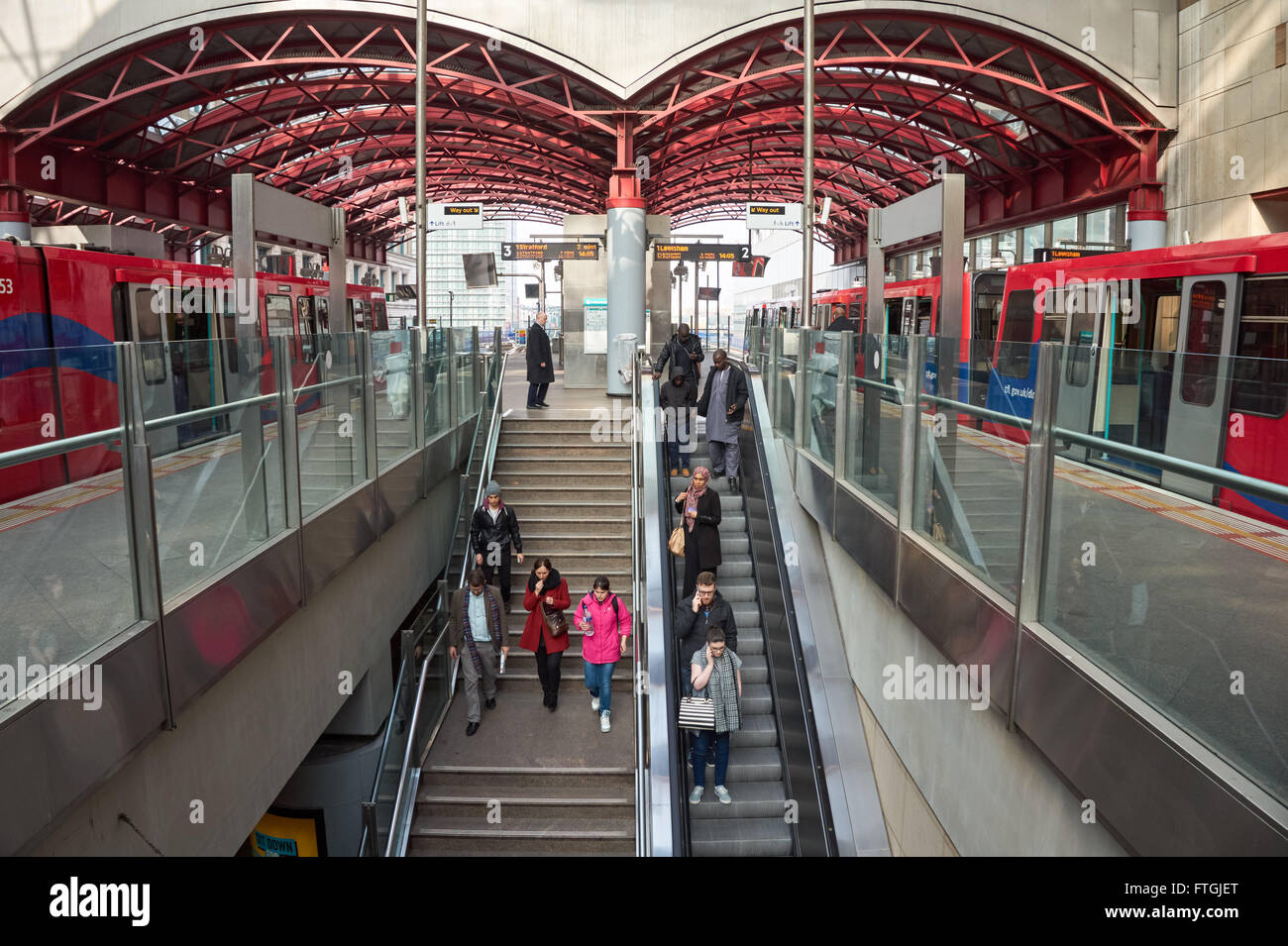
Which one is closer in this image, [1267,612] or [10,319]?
[1267,612]

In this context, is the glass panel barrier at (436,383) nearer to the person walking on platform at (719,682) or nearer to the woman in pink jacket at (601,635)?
the woman in pink jacket at (601,635)

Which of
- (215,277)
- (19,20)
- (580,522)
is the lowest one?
(580,522)

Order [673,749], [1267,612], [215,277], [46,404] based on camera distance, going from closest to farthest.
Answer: [1267,612] → [46,404] → [673,749] → [215,277]

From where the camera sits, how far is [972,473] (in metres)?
6.33

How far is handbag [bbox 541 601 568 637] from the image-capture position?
38.2ft

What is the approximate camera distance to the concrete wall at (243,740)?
16.7ft

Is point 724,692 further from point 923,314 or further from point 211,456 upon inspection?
point 923,314

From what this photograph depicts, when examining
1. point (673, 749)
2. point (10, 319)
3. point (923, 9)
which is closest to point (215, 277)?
point (10, 319)

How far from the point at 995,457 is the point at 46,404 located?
500 cm

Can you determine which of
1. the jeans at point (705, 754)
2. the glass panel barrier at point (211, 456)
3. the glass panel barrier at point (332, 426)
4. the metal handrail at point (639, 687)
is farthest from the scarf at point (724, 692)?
the glass panel barrier at point (211, 456)

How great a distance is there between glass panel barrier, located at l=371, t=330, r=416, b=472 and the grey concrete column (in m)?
11.7

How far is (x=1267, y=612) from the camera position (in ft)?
10.9

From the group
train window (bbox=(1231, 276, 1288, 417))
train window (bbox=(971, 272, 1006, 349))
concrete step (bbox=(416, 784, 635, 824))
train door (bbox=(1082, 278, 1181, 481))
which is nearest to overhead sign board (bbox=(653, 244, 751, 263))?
train window (bbox=(971, 272, 1006, 349))
